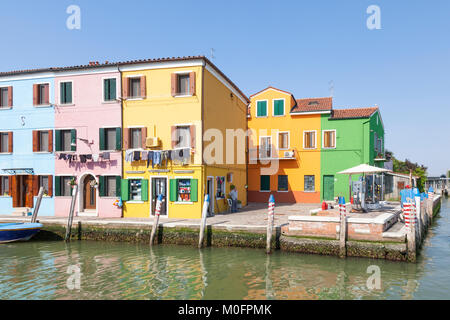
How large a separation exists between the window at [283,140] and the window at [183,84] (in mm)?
11109

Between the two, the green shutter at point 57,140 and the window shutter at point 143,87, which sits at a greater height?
the window shutter at point 143,87

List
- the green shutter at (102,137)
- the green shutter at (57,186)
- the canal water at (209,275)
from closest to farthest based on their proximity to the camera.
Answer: the canal water at (209,275), the green shutter at (102,137), the green shutter at (57,186)

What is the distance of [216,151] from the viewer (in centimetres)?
1892

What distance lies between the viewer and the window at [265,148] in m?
26.5

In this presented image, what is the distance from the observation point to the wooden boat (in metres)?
14.8

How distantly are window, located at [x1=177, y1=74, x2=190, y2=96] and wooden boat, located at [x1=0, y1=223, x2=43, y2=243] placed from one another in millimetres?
9049

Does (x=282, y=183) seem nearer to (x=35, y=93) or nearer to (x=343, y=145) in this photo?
(x=343, y=145)

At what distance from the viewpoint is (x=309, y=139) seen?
25.9 meters

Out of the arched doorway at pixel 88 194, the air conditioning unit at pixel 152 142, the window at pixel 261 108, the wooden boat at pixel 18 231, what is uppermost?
the window at pixel 261 108

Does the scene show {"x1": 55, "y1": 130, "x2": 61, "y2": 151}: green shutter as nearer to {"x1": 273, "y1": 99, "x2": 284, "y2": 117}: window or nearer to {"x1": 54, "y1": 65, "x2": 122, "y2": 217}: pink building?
{"x1": 54, "y1": 65, "x2": 122, "y2": 217}: pink building

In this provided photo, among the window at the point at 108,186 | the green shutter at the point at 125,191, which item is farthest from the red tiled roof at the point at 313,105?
the window at the point at 108,186

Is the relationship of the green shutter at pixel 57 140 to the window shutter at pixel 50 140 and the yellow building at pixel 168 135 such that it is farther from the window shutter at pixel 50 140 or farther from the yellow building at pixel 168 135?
the yellow building at pixel 168 135
